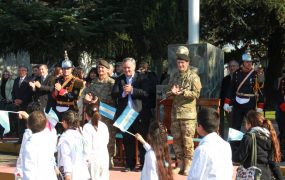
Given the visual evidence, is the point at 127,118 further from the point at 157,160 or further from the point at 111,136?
the point at 157,160

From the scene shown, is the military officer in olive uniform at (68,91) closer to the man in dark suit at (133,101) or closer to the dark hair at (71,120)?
the man in dark suit at (133,101)

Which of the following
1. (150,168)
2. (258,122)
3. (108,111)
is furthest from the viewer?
(108,111)

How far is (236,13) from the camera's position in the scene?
2112cm

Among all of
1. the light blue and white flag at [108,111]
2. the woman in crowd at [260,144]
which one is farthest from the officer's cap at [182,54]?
the woman in crowd at [260,144]

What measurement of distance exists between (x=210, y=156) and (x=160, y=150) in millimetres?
1458

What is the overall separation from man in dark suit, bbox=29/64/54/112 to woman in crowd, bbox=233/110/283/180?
4969mm

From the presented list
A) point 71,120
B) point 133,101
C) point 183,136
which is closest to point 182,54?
point 133,101

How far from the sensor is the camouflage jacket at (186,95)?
31.5ft

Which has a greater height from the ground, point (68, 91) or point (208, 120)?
point (208, 120)

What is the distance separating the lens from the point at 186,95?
374 inches

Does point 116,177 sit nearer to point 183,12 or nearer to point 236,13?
point 183,12

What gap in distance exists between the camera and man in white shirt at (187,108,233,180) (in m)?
5.39

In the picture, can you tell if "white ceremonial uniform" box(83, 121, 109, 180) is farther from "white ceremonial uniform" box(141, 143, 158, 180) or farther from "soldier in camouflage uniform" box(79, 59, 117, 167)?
"soldier in camouflage uniform" box(79, 59, 117, 167)

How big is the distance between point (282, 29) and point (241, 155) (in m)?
16.7
